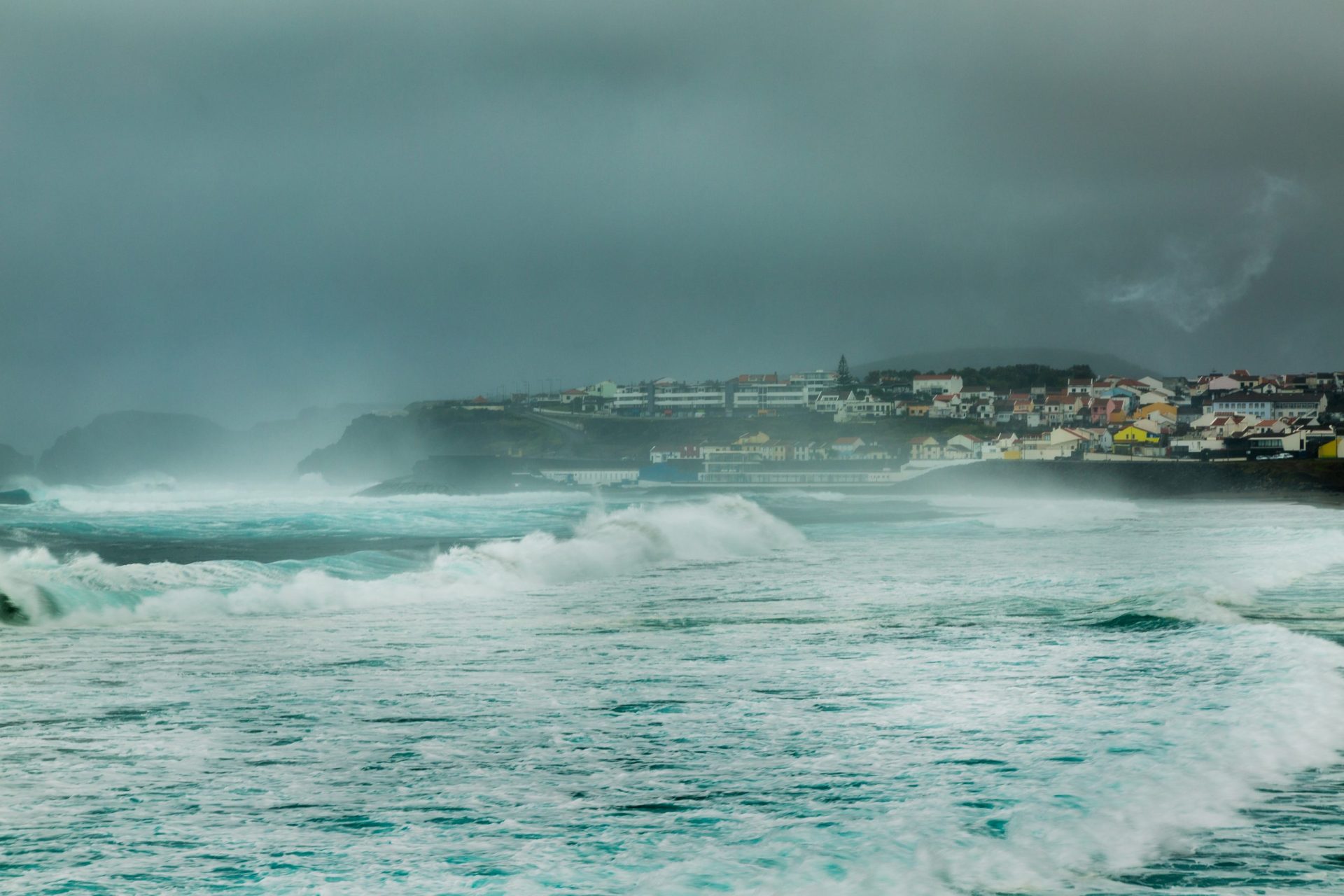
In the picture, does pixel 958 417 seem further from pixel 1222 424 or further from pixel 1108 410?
pixel 1222 424

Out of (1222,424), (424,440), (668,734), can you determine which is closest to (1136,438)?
(1222,424)

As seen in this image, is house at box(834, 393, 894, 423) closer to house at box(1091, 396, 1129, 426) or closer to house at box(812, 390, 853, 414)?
house at box(812, 390, 853, 414)

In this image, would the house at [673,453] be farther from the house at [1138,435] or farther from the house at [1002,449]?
the house at [1138,435]

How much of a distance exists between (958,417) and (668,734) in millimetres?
60637

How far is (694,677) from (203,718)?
102 inches

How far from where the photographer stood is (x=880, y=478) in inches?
2036

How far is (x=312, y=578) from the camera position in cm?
1166

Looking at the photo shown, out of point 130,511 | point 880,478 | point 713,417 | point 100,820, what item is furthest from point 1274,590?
point 713,417

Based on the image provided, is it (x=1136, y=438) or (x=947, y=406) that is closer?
(x=1136, y=438)

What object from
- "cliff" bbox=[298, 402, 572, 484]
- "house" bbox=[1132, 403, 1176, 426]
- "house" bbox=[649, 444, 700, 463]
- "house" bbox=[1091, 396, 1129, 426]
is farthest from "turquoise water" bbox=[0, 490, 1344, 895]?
"cliff" bbox=[298, 402, 572, 484]

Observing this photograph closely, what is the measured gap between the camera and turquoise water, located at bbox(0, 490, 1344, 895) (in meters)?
3.40

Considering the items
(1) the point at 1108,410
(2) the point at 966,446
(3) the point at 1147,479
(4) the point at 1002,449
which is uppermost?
(1) the point at 1108,410

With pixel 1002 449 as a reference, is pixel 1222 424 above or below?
above

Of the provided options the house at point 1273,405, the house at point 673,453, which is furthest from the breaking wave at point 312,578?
the house at point 673,453
